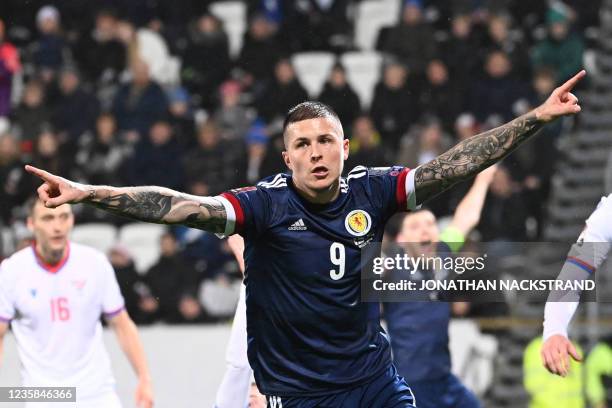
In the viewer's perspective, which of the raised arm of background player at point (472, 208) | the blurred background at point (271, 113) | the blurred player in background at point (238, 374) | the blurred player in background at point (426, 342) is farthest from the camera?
the blurred background at point (271, 113)

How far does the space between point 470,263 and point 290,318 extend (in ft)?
16.5

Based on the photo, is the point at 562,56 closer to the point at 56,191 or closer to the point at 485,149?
the point at 485,149

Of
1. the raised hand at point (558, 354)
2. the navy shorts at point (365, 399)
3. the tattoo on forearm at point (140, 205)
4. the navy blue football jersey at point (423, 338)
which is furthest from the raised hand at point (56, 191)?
the navy blue football jersey at point (423, 338)

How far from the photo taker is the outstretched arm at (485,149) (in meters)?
6.09

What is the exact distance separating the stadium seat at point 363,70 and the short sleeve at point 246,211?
1048cm

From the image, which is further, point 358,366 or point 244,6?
point 244,6

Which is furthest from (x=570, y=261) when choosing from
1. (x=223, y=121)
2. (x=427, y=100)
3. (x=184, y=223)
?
(x=223, y=121)

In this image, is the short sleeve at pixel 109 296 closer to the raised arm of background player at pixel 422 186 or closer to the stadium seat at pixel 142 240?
the raised arm of background player at pixel 422 186

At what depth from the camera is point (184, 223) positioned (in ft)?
20.1

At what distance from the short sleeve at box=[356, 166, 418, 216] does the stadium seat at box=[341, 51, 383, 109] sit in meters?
10.2

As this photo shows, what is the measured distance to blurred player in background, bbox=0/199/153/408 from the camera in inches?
323

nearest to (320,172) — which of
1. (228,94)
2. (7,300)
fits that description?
(7,300)

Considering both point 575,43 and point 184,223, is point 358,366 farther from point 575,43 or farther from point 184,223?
point 575,43

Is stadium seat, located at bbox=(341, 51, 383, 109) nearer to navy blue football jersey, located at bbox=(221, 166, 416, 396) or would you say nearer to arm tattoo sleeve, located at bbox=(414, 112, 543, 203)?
arm tattoo sleeve, located at bbox=(414, 112, 543, 203)
